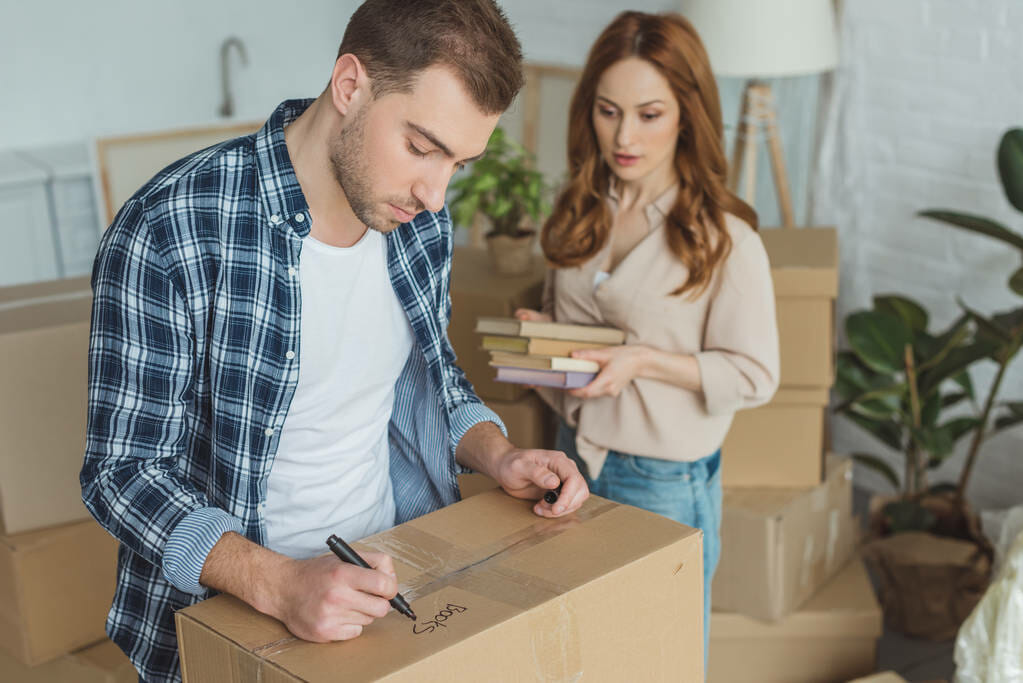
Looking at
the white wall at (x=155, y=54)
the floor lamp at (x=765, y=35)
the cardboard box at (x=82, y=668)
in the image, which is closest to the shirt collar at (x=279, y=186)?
the cardboard box at (x=82, y=668)

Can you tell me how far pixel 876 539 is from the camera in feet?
8.98

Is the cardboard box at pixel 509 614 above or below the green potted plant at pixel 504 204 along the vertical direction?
below

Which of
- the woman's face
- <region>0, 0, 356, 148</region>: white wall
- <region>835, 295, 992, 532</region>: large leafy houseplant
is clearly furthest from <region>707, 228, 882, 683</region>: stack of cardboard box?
<region>0, 0, 356, 148</region>: white wall

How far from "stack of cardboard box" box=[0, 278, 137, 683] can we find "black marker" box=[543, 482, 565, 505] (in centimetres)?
84

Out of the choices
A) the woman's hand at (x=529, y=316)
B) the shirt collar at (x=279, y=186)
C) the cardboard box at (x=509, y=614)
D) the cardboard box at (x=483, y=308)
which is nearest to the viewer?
the cardboard box at (x=509, y=614)

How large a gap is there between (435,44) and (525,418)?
1.13m

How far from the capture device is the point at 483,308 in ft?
6.80

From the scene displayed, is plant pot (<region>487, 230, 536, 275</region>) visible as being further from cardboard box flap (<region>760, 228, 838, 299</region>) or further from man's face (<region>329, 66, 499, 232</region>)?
man's face (<region>329, 66, 499, 232</region>)

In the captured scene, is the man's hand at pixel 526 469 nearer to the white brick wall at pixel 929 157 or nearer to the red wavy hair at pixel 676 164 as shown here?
the red wavy hair at pixel 676 164

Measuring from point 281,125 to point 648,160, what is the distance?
76 cm

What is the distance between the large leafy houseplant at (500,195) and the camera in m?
2.14

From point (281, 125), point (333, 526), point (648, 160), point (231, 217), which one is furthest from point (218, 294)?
point (648, 160)

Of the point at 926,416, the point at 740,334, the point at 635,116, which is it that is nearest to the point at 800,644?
the point at 926,416

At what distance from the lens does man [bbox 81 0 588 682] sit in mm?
1049
